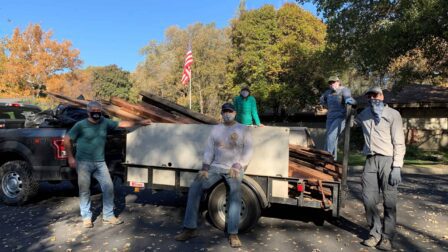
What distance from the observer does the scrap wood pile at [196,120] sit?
5547 mm

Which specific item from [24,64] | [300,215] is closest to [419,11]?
[300,215]

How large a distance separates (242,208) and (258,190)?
0.39 meters

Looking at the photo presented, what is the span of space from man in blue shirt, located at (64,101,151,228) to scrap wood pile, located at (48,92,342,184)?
260 mm

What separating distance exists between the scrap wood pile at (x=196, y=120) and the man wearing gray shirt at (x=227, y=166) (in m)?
0.77

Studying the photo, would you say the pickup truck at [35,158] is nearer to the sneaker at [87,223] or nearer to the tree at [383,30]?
the sneaker at [87,223]

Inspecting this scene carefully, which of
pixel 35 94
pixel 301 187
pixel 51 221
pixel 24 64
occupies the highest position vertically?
pixel 24 64

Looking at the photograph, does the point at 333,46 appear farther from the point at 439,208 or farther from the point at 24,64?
the point at 24,64

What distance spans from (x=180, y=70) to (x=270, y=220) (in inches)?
1444

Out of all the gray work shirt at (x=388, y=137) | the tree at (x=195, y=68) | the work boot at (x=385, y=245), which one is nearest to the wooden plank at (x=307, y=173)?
the gray work shirt at (x=388, y=137)

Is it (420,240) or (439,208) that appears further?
(439,208)

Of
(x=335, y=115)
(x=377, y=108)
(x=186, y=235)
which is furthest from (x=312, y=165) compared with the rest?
(x=186, y=235)

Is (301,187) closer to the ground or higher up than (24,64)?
closer to the ground

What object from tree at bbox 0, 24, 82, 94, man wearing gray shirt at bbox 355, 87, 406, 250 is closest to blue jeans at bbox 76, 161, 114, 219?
man wearing gray shirt at bbox 355, 87, 406, 250

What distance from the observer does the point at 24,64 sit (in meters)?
34.3
